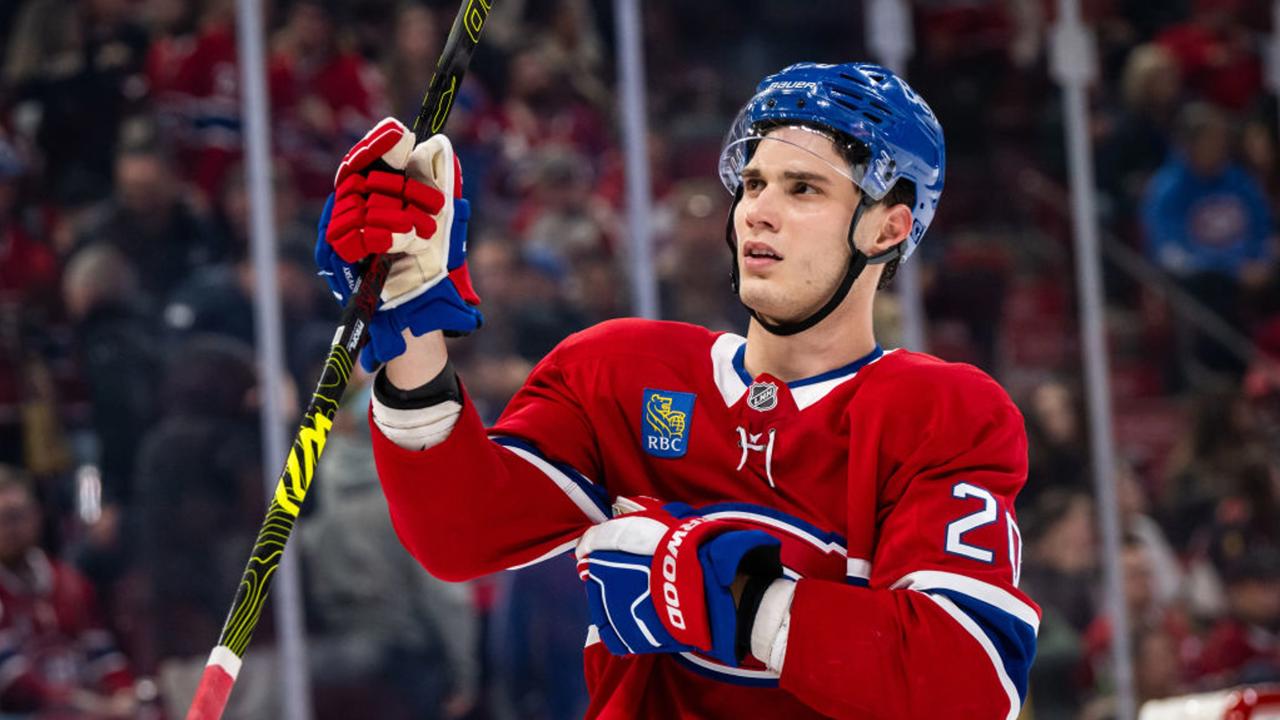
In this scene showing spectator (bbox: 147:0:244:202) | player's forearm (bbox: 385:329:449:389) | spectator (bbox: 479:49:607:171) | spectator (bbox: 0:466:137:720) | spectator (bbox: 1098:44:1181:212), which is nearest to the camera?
player's forearm (bbox: 385:329:449:389)

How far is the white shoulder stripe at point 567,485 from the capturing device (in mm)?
1894

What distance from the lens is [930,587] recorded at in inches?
65.6

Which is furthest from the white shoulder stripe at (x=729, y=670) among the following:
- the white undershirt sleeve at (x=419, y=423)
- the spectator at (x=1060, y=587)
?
the spectator at (x=1060, y=587)

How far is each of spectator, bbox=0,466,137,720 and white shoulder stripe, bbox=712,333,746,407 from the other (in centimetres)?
188

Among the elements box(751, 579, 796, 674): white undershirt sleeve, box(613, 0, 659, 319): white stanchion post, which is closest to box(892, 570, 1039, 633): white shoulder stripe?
box(751, 579, 796, 674): white undershirt sleeve

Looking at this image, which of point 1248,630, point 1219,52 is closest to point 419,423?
point 1248,630

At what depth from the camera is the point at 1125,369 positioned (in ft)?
15.6

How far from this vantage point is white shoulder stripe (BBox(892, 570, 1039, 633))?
5.46ft

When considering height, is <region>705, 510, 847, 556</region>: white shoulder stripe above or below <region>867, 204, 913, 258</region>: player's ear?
below

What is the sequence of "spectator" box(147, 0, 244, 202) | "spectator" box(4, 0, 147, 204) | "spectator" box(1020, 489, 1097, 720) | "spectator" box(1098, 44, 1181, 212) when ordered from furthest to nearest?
"spectator" box(1098, 44, 1181, 212)
"spectator" box(1020, 489, 1097, 720)
"spectator" box(147, 0, 244, 202)
"spectator" box(4, 0, 147, 204)

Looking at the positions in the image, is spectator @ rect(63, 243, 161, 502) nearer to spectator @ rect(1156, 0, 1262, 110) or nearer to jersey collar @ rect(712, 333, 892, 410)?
jersey collar @ rect(712, 333, 892, 410)

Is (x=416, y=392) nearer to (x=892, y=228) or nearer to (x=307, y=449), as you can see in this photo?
(x=307, y=449)

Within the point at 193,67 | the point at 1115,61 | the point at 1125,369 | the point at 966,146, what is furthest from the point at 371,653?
→ the point at 1115,61

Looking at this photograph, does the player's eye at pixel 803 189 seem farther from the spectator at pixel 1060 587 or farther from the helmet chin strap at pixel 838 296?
the spectator at pixel 1060 587
